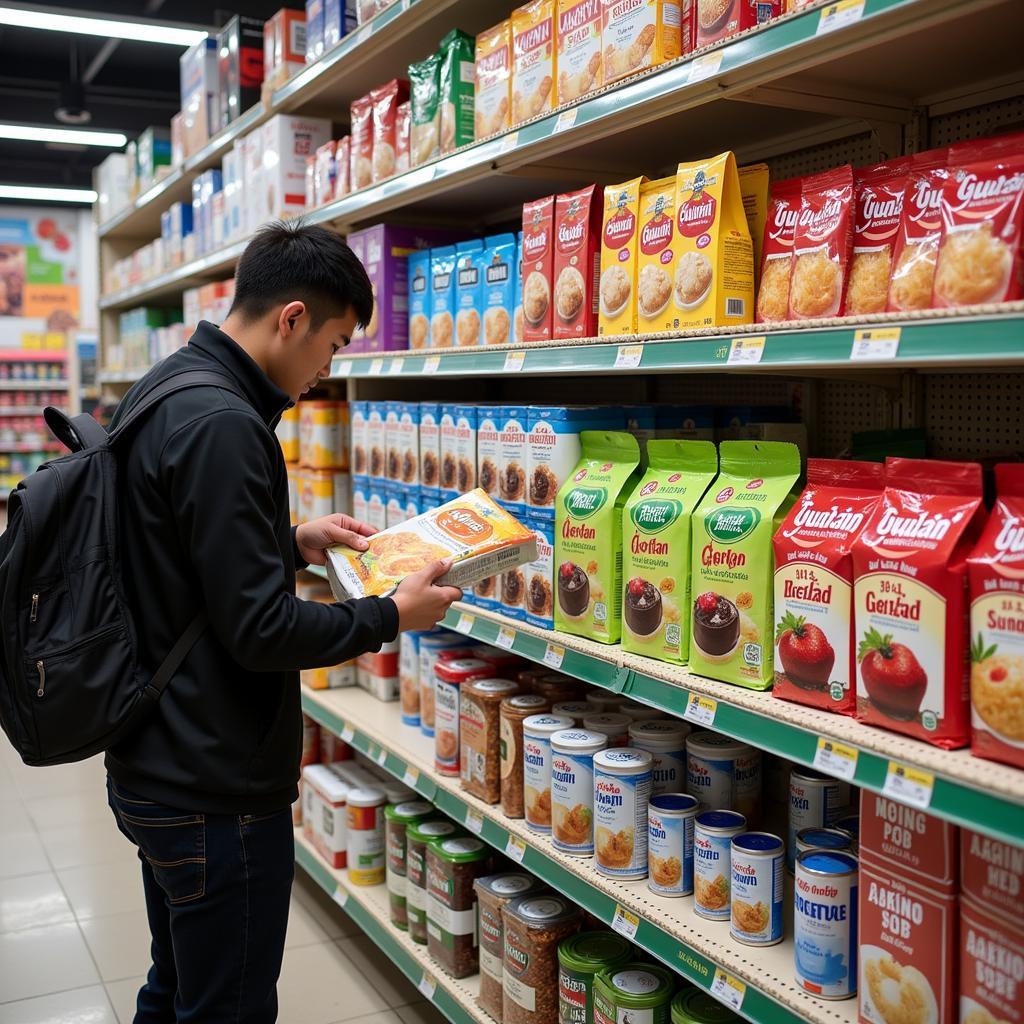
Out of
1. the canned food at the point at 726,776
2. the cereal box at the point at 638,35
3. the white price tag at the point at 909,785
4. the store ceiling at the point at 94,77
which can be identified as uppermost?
the store ceiling at the point at 94,77

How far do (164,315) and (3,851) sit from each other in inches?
129

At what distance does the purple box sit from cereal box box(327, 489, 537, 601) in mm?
1059

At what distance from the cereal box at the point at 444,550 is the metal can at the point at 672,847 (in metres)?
0.53

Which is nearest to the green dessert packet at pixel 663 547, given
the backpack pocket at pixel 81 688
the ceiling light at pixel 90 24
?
the backpack pocket at pixel 81 688

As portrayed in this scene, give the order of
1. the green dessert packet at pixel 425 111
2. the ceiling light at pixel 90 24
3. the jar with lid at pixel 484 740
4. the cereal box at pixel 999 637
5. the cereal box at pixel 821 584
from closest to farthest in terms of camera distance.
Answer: the cereal box at pixel 999 637, the cereal box at pixel 821 584, the jar with lid at pixel 484 740, the green dessert packet at pixel 425 111, the ceiling light at pixel 90 24

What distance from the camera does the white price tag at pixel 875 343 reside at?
136 centimetres

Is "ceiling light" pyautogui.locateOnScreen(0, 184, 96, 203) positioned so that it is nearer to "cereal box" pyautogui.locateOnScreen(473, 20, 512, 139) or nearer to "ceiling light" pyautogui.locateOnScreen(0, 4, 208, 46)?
"ceiling light" pyautogui.locateOnScreen(0, 4, 208, 46)

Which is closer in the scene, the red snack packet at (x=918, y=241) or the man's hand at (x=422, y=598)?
the red snack packet at (x=918, y=241)

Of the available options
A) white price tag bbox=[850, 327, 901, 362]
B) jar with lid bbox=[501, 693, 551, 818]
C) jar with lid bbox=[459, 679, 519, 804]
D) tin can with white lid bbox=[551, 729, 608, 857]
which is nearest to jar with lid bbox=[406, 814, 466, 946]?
jar with lid bbox=[459, 679, 519, 804]

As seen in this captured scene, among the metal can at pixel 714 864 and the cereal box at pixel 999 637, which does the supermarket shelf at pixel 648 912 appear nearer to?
the metal can at pixel 714 864

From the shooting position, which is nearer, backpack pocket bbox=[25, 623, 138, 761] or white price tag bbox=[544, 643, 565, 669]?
backpack pocket bbox=[25, 623, 138, 761]

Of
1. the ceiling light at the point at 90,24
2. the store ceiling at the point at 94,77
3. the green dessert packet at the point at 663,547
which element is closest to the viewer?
the green dessert packet at the point at 663,547

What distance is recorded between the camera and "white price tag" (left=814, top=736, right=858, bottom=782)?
4.68 ft

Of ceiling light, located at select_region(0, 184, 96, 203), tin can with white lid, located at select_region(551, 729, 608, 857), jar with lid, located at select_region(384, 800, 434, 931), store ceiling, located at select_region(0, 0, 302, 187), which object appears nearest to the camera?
tin can with white lid, located at select_region(551, 729, 608, 857)
